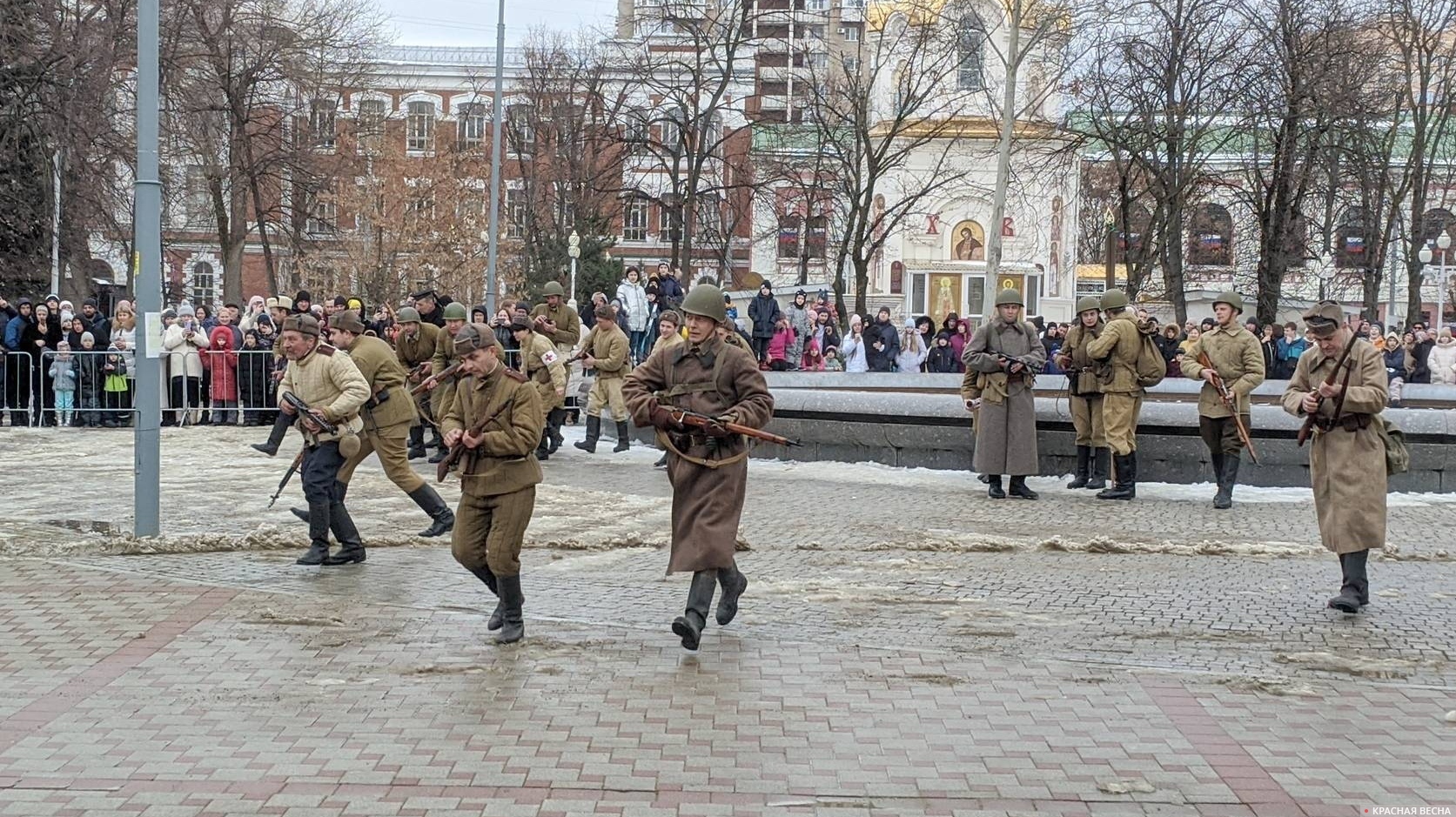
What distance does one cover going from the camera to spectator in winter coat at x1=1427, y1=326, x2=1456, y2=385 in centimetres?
2556

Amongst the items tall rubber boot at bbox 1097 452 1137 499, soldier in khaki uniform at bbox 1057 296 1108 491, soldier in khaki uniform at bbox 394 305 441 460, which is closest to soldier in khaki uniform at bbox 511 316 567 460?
soldier in khaki uniform at bbox 394 305 441 460

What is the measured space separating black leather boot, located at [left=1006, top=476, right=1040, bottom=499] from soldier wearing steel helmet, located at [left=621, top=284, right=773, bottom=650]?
6.96m

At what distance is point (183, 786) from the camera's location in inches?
234

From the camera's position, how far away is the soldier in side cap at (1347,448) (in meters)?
9.25

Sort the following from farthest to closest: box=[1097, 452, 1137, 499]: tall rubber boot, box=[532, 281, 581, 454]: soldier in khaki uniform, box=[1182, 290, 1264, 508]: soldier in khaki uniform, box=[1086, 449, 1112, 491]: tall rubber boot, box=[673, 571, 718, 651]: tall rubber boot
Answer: box=[532, 281, 581, 454]: soldier in khaki uniform
box=[1086, 449, 1112, 491]: tall rubber boot
box=[1097, 452, 1137, 499]: tall rubber boot
box=[1182, 290, 1264, 508]: soldier in khaki uniform
box=[673, 571, 718, 651]: tall rubber boot

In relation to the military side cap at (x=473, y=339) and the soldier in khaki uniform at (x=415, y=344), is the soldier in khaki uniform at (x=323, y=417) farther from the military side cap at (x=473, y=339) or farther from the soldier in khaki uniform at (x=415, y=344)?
the soldier in khaki uniform at (x=415, y=344)

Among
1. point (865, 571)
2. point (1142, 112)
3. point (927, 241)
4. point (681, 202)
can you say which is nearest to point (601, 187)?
point (681, 202)

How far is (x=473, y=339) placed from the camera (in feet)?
27.8

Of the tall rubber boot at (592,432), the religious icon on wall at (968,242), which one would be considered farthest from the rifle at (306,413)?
the religious icon on wall at (968,242)

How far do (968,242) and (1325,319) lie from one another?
160ft

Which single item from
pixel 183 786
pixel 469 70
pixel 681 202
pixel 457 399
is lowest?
pixel 183 786

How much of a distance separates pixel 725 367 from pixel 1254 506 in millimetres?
7751

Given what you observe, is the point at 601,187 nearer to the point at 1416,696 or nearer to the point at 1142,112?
the point at 1142,112

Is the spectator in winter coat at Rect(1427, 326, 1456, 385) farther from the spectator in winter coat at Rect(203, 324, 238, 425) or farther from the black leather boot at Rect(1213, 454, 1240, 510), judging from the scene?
the spectator in winter coat at Rect(203, 324, 238, 425)
